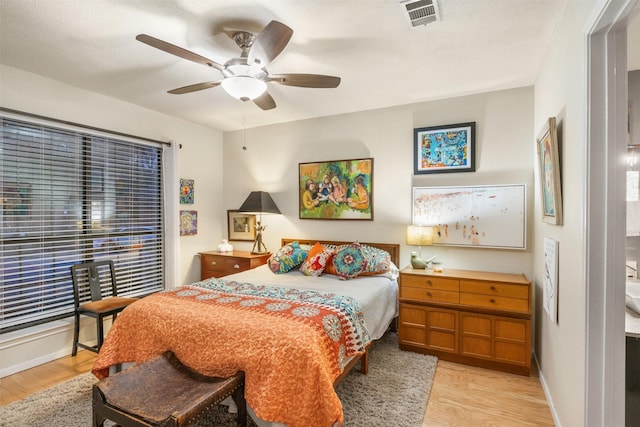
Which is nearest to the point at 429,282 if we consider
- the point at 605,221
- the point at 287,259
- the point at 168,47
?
the point at 287,259

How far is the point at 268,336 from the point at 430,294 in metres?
1.77

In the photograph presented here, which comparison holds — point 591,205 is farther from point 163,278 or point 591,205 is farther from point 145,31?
point 163,278

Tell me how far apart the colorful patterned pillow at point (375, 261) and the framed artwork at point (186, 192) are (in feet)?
8.02

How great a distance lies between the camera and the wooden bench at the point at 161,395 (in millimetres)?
1463

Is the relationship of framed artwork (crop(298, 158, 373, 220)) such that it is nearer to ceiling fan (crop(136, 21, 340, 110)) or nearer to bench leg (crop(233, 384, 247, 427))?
ceiling fan (crop(136, 21, 340, 110))

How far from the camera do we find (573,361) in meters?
1.63

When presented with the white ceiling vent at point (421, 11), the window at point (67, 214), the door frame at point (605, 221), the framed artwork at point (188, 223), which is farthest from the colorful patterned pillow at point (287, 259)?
the door frame at point (605, 221)

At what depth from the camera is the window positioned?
2.71 m

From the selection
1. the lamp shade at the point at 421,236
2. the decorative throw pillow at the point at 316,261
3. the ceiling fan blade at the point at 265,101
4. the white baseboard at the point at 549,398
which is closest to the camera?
the white baseboard at the point at 549,398

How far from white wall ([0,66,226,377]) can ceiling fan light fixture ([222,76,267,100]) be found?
6.65 ft

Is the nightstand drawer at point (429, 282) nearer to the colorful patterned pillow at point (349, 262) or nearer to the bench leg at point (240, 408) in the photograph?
the colorful patterned pillow at point (349, 262)

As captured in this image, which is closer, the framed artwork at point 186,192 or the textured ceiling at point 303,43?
the textured ceiling at point 303,43

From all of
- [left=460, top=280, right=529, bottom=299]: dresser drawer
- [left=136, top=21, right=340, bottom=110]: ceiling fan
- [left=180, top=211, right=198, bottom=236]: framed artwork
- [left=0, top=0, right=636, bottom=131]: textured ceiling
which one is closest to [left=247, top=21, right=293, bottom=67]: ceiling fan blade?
[left=136, top=21, right=340, bottom=110]: ceiling fan

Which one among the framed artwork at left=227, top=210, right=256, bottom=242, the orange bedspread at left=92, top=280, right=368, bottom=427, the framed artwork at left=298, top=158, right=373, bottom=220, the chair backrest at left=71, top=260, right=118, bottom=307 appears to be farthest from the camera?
the framed artwork at left=227, top=210, right=256, bottom=242
